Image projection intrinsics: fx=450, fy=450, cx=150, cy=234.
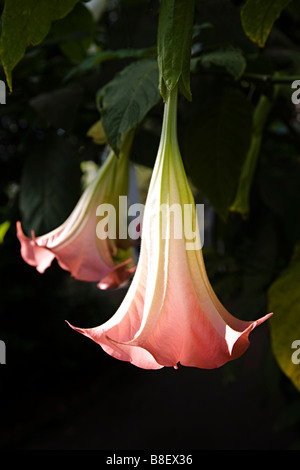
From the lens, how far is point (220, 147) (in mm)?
397

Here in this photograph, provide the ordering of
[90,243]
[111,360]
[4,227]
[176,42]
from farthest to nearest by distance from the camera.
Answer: [111,360] < [4,227] < [90,243] < [176,42]

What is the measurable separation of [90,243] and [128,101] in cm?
11

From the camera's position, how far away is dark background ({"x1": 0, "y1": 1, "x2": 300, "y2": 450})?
55cm

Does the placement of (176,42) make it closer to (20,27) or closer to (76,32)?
(20,27)

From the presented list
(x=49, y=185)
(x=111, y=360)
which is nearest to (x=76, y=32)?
(x=49, y=185)

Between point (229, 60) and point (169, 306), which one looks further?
point (229, 60)

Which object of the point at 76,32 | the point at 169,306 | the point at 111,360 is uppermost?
the point at 111,360

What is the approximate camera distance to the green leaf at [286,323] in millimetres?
327

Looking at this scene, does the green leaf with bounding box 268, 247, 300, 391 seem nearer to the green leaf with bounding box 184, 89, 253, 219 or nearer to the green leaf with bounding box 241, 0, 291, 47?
the green leaf with bounding box 184, 89, 253, 219

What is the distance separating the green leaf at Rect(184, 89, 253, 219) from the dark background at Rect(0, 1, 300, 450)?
0.06m

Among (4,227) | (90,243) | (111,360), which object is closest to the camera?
(90,243)

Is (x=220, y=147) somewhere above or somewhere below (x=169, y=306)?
above

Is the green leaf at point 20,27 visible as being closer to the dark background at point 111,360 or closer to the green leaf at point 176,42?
the green leaf at point 176,42
